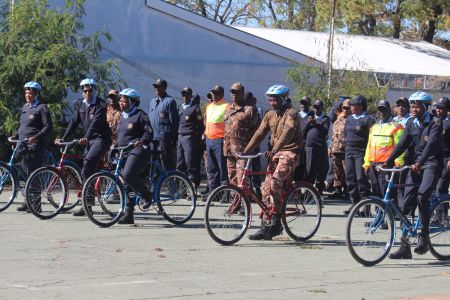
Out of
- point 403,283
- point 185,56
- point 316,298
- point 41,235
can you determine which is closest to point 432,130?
point 403,283

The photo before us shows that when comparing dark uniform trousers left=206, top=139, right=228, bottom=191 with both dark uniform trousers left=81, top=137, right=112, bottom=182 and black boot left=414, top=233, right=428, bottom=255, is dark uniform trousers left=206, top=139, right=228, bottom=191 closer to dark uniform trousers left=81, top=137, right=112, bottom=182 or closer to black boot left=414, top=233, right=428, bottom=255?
dark uniform trousers left=81, top=137, right=112, bottom=182

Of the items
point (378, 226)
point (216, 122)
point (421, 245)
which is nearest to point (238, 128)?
point (216, 122)

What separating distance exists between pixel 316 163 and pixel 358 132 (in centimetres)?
339

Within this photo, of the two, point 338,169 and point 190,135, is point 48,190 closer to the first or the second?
point 190,135

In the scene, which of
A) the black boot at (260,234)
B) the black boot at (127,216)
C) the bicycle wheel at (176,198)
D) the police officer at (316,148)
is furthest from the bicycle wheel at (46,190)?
the police officer at (316,148)

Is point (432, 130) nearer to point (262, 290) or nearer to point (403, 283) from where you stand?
point (403, 283)

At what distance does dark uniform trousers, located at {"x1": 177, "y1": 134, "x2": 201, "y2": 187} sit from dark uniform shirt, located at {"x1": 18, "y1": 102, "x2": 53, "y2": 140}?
144 inches

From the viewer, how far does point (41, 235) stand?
40.9ft

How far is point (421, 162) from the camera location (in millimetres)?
11188

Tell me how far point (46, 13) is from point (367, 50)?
1513 cm

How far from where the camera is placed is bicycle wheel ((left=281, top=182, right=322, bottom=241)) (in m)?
→ 12.4

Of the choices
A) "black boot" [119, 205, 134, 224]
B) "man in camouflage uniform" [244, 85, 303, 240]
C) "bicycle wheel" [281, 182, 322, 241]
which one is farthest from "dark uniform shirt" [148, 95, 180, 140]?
"bicycle wheel" [281, 182, 322, 241]

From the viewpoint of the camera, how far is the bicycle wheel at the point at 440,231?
449 inches

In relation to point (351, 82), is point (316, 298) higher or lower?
lower
